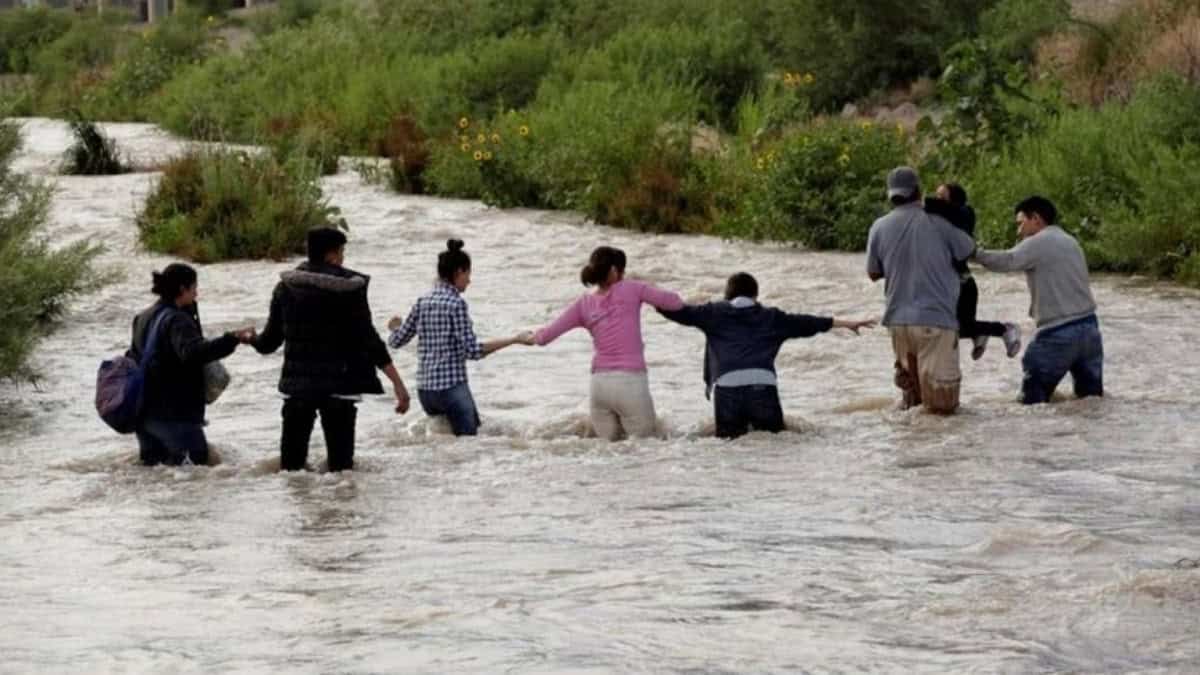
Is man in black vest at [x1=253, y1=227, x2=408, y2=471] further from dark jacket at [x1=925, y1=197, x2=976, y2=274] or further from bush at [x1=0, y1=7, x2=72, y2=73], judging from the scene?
bush at [x1=0, y1=7, x2=72, y2=73]

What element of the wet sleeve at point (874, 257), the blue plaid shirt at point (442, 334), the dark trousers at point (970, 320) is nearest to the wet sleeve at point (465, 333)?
the blue plaid shirt at point (442, 334)

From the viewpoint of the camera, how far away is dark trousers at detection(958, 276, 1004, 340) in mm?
15219

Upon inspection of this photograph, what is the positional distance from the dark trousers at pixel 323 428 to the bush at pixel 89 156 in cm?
2446

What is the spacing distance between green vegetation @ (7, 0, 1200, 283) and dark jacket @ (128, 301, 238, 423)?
35.7 feet

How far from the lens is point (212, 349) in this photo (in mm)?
13227

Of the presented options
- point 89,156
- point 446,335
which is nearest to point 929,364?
point 446,335

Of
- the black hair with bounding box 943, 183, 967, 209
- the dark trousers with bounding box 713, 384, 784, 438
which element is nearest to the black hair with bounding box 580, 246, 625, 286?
the dark trousers with bounding box 713, 384, 784, 438

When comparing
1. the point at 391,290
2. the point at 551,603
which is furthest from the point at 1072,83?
the point at 551,603

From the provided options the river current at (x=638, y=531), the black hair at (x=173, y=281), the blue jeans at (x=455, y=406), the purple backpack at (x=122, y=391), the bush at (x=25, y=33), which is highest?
the bush at (x=25, y=33)

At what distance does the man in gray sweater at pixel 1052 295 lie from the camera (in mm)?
15117

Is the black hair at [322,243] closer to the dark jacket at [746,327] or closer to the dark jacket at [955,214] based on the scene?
the dark jacket at [746,327]

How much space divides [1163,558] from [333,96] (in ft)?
109

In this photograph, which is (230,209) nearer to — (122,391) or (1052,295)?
(122,391)

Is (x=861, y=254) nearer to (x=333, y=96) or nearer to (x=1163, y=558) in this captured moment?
→ (x=1163, y=558)
